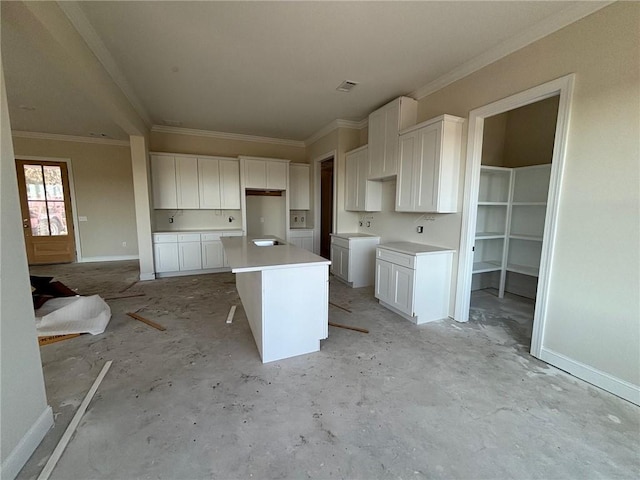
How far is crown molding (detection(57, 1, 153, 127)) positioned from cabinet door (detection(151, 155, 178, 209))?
53.5 inches

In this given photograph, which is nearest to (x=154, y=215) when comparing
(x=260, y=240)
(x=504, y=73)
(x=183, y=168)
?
(x=183, y=168)

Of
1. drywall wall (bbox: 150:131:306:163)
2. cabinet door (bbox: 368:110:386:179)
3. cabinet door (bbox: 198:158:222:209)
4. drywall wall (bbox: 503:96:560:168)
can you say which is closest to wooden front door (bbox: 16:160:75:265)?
drywall wall (bbox: 150:131:306:163)

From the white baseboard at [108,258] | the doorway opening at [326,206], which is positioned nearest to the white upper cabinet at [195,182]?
the white baseboard at [108,258]

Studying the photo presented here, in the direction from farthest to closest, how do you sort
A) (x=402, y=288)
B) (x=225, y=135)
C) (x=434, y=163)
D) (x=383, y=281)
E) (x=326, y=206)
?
(x=326, y=206) < (x=225, y=135) < (x=383, y=281) < (x=402, y=288) < (x=434, y=163)

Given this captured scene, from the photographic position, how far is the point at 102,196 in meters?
6.15

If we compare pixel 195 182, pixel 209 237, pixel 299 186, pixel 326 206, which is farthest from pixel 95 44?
pixel 326 206

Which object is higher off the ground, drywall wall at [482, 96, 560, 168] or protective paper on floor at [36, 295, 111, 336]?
drywall wall at [482, 96, 560, 168]

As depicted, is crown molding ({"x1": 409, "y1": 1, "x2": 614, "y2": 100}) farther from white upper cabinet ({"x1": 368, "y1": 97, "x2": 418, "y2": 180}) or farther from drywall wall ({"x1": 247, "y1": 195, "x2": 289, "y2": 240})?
drywall wall ({"x1": 247, "y1": 195, "x2": 289, "y2": 240})

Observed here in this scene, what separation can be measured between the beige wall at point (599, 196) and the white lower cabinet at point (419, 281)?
1043 millimetres

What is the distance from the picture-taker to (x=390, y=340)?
282cm

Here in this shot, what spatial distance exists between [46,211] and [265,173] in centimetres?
478

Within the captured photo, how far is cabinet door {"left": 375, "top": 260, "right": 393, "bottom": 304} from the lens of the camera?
3.51 meters

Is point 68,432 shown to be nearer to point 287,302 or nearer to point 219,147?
point 287,302

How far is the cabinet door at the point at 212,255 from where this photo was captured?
5305 mm
